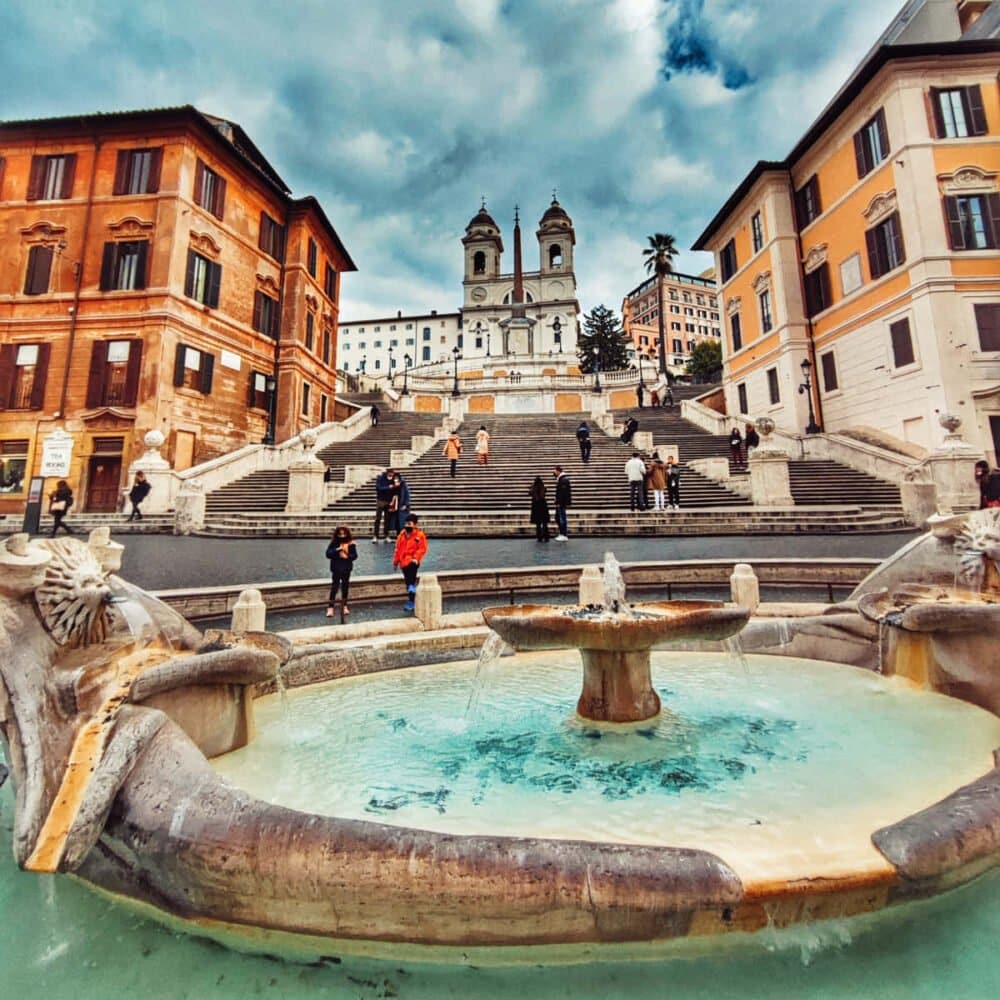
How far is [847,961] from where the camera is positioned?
183 cm

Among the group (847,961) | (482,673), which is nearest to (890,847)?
(847,961)

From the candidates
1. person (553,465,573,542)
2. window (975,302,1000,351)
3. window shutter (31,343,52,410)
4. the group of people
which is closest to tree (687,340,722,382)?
window (975,302,1000,351)

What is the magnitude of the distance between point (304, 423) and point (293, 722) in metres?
28.4

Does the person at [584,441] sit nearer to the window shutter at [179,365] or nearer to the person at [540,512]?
the person at [540,512]

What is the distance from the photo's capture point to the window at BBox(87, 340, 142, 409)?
22969 mm

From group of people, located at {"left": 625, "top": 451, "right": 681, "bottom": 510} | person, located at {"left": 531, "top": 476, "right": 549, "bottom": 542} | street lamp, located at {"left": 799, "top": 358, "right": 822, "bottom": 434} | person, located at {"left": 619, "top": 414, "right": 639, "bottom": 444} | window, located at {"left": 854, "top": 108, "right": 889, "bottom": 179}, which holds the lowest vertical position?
person, located at {"left": 531, "top": 476, "right": 549, "bottom": 542}

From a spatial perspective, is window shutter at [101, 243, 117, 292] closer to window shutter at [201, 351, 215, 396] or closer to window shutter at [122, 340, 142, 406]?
window shutter at [122, 340, 142, 406]

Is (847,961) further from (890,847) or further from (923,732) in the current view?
(923,732)

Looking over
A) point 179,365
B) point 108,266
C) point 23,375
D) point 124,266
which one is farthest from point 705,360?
point 23,375

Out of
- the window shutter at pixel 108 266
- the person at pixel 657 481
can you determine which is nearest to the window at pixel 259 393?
the window shutter at pixel 108 266

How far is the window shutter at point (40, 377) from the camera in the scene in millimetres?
23094

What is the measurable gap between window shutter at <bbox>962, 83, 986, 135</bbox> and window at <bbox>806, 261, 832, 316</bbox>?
615 cm

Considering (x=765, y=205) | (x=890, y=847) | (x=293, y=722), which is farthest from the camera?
(x=765, y=205)

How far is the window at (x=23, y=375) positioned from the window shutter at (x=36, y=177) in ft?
23.9
